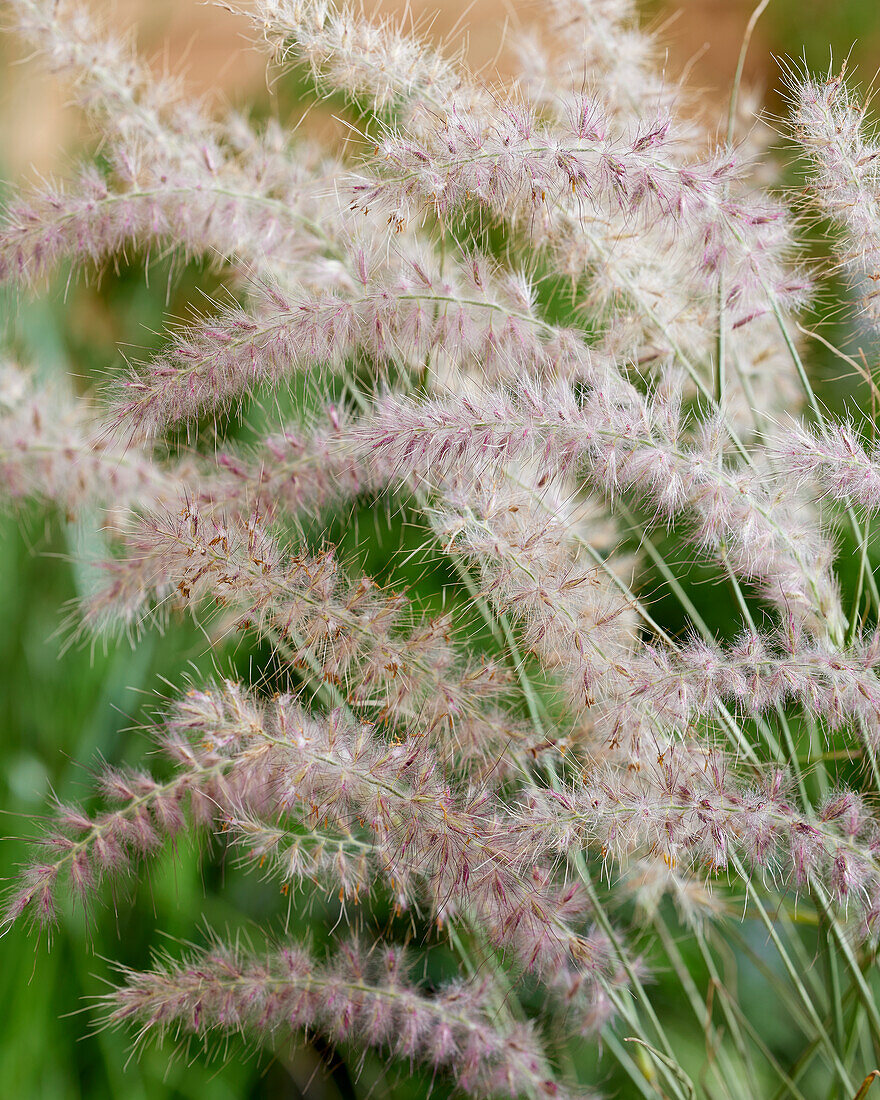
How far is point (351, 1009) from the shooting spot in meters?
0.30

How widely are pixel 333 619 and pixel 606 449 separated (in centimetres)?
9

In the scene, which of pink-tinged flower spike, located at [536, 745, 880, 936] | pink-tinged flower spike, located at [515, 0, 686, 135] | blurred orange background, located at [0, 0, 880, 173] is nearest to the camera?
pink-tinged flower spike, located at [536, 745, 880, 936]

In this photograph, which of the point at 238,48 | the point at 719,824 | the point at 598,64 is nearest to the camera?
the point at 719,824

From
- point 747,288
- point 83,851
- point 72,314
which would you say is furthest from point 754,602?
point 72,314

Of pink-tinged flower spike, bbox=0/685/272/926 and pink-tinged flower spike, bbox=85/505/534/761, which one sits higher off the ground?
pink-tinged flower spike, bbox=85/505/534/761

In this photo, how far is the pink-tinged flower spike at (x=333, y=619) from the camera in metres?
0.25

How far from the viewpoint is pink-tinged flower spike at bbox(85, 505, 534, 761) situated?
25 cm

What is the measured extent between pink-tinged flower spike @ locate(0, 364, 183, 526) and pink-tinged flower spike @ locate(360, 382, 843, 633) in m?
0.15

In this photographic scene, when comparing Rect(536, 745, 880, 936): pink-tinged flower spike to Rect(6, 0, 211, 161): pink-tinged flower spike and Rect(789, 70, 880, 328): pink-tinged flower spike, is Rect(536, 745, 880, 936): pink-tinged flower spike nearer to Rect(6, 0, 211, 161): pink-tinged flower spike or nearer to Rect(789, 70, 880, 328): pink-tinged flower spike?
Rect(789, 70, 880, 328): pink-tinged flower spike

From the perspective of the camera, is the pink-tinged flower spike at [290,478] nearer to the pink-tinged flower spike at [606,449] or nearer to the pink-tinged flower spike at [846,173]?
the pink-tinged flower spike at [606,449]

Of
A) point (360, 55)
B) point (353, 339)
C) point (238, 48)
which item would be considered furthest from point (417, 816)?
point (238, 48)

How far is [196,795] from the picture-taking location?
0.29 metres

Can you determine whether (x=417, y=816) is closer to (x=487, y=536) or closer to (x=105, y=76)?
(x=487, y=536)

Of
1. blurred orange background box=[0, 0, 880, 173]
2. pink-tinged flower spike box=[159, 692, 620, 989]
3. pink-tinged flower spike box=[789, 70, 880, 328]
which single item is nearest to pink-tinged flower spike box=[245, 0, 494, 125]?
pink-tinged flower spike box=[789, 70, 880, 328]
